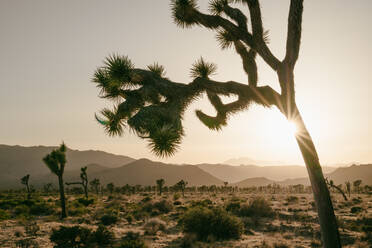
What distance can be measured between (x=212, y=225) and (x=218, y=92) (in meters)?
6.44

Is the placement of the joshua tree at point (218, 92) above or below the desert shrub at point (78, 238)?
above

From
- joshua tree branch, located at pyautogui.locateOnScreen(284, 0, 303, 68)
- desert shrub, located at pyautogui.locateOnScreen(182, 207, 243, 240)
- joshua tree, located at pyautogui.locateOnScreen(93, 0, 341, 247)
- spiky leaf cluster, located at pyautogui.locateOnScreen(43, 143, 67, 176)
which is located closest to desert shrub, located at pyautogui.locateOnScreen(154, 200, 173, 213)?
spiky leaf cluster, located at pyautogui.locateOnScreen(43, 143, 67, 176)

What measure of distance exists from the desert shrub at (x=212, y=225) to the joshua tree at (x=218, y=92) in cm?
500

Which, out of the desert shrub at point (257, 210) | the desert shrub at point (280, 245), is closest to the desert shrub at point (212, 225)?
the desert shrub at point (280, 245)

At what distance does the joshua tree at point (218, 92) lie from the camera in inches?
212

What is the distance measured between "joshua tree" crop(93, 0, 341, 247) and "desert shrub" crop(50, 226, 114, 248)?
187 inches

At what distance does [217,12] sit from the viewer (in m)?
7.46

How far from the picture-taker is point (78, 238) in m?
9.66

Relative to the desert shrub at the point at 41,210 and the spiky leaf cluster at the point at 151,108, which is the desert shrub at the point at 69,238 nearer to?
the spiky leaf cluster at the point at 151,108

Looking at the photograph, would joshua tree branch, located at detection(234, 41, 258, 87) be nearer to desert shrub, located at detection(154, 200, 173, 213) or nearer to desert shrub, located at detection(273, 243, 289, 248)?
desert shrub, located at detection(273, 243, 289, 248)

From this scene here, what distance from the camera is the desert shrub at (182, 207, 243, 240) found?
10.3 metres

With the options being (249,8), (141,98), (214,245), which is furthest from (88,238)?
(249,8)

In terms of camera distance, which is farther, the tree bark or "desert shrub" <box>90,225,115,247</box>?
"desert shrub" <box>90,225,115,247</box>

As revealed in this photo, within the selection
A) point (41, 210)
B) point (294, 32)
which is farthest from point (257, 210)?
point (41, 210)
